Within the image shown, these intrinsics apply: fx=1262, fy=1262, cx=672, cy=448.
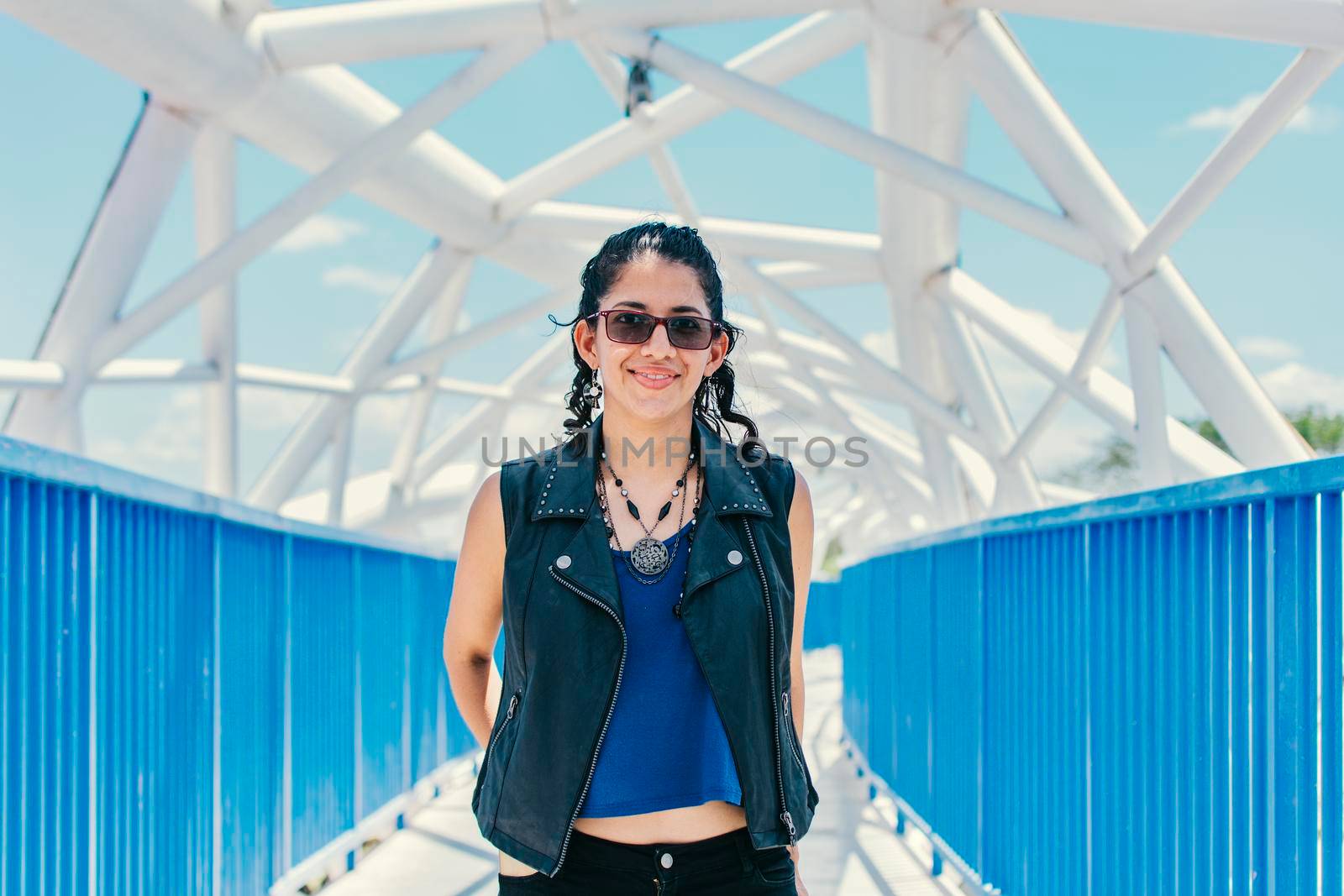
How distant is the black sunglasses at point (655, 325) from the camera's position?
2439 millimetres

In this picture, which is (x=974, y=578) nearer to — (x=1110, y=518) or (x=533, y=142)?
(x=1110, y=518)

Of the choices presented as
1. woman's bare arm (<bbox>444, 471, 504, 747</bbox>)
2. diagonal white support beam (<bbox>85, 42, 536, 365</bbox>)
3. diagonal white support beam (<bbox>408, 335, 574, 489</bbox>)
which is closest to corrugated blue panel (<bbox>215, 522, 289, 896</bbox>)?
woman's bare arm (<bbox>444, 471, 504, 747</bbox>)

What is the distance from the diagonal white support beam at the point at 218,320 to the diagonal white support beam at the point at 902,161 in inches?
208

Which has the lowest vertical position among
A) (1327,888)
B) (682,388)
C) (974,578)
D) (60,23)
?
(1327,888)

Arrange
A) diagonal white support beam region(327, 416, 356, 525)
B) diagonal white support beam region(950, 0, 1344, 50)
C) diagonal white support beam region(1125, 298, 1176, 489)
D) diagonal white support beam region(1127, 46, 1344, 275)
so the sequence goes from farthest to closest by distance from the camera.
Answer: diagonal white support beam region(327, 416, 356, 525) < diagonal white support beam region(1125, 298, 1176, 489) < diagonal white support beam region(1127, 46, 1344, 275) < diagonal white support beam region(950, 0, 1344, 50)

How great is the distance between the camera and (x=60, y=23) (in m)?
10.0

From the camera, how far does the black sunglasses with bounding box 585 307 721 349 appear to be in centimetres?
244

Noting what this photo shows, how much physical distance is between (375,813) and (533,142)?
17.1 m

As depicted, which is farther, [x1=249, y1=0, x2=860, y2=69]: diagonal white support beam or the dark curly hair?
[x1=249, y1=0, x2=860, y2=69]: diagonal white support beam

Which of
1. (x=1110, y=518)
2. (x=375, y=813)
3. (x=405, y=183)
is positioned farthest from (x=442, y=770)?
(x=405, y=183)

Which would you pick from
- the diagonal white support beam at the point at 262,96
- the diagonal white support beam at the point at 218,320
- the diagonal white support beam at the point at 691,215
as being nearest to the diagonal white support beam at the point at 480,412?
the diagonal white support beam at the point at 691,215

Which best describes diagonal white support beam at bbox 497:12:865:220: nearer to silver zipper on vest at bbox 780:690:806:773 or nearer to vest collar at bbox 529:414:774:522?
vest collar at bbox 529:414:774:522

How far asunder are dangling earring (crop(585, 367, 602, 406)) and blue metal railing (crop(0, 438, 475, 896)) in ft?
4.13

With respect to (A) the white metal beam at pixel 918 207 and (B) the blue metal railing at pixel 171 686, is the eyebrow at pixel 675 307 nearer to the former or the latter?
(B) the blue metal railing at pixel 171 686
